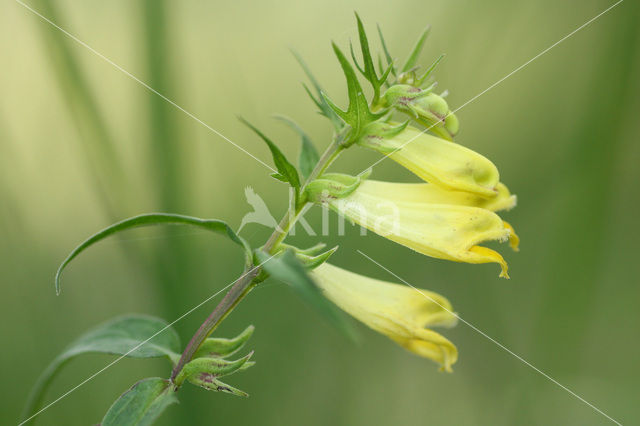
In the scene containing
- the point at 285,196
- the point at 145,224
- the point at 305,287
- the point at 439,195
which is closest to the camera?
the point at 305,287

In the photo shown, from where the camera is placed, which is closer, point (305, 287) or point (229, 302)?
point (305, 287)

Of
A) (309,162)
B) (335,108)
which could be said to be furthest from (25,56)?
(335,108)

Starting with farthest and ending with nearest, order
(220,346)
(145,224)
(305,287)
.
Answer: (220,346) < (145,224) < (305,287)

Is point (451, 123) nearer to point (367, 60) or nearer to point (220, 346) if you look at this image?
point (367, 60)

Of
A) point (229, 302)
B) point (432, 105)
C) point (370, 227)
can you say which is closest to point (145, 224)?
point (229, 302)

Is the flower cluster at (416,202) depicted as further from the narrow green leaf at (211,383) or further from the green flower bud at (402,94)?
the narrow green leaf at (211,383)

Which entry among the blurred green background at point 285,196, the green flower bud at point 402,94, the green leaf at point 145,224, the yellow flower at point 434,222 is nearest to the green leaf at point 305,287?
the green leaf at point 145,224

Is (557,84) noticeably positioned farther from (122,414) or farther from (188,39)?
(122,414)
